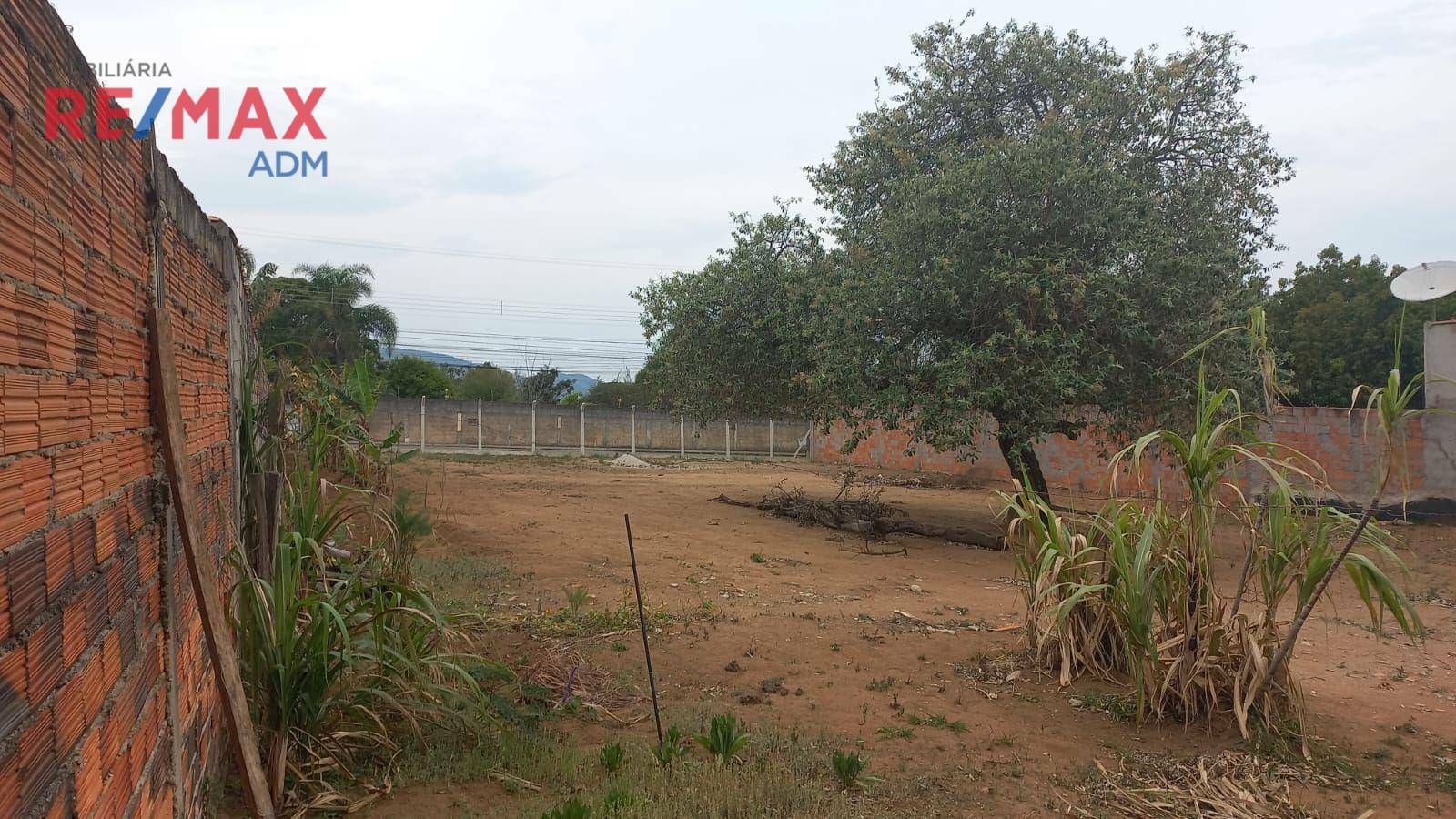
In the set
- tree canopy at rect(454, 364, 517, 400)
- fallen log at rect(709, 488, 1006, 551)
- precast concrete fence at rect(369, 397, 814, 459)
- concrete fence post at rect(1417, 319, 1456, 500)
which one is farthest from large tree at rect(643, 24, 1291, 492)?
tree canopy at rect(454, 364, 517, 400)

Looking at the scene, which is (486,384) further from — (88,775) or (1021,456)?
(88,775)

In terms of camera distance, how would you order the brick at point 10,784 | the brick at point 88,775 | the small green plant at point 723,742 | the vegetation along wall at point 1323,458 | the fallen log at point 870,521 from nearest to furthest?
the brick at point 10,784 → the brick at point 88,775 → the small green plant at point 723,742 → the fallen log at point 870,521 → the vegetation along wall at point 1323,458

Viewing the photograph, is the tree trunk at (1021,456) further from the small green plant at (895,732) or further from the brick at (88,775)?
the brick at (88,775)

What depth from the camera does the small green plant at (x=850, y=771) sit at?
4059 millimetres

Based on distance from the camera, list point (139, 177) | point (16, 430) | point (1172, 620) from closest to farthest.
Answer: point (16, 430) < point (139, 177) < point (1172, 620)

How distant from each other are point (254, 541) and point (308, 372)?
6.97 m

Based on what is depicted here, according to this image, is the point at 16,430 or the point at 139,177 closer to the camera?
the point at 16,430

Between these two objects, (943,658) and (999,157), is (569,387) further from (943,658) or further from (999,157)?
(943,658)

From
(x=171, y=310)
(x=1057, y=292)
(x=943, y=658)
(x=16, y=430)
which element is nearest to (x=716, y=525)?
(x=1057, y=292)

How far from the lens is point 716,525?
43.8 feet

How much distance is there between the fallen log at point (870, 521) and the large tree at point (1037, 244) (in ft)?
4.08

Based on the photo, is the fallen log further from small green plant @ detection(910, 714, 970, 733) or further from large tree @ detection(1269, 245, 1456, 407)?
large tree @ detection(1269, 245, 1456, 407)

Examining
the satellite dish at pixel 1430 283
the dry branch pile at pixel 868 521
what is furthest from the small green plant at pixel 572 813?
the dry branch pile at pixel 868 521

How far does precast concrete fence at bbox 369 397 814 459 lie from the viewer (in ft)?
96.6
